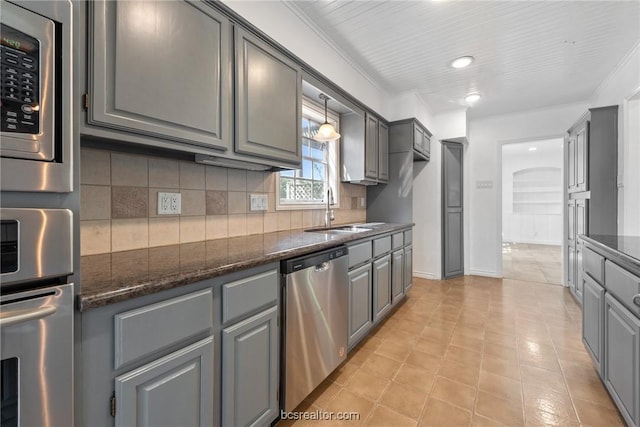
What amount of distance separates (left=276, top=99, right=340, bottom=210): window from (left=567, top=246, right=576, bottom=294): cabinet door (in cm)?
304

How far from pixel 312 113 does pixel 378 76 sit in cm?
102

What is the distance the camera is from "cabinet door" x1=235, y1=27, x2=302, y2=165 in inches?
60.6

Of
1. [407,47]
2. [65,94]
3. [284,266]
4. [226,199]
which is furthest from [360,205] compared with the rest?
[65,94]

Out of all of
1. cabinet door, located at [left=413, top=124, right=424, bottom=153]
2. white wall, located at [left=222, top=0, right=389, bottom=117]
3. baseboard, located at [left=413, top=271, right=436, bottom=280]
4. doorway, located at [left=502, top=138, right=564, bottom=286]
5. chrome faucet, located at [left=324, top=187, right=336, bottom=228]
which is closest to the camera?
white wall, located at [left=222, top=0, right=389, bottom=117]

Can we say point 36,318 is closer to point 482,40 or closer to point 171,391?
point 171,391

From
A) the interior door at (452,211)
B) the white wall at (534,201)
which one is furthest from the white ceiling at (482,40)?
the white wall at (534,201)

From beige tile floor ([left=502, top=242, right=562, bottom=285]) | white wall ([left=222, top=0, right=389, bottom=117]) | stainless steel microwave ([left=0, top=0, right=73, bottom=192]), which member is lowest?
beige tile floor ([left=502, top=242, right=562, bottom=285])

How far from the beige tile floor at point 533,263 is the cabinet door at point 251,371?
449cm

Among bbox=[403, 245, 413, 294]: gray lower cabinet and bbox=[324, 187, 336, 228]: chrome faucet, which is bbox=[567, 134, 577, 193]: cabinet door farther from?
bbox=[324, 187, 336, 228]: chrome faucet

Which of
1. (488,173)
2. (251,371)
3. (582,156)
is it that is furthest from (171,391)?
(488,173)

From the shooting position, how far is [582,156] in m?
3.01

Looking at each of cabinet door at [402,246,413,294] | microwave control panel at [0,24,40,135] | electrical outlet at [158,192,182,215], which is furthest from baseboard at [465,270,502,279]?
microwave control panel at [0,24,40,135]

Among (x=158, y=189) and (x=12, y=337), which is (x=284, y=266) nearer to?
(x=158, y=189)

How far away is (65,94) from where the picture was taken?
683 millimetres
